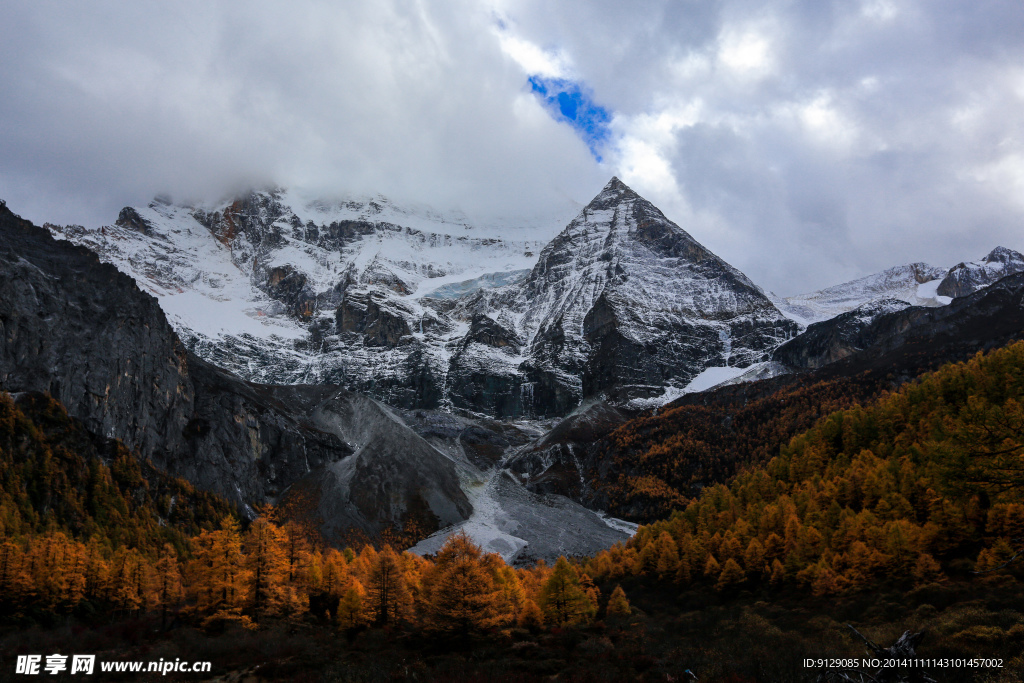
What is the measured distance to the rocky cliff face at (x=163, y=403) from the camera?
417 feet

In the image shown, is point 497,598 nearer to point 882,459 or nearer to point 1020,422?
point 1020,422

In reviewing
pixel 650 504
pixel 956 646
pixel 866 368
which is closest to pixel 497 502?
pixel 650 504

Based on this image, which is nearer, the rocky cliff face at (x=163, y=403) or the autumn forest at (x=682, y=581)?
the autumn forest at (x=682, y=581)

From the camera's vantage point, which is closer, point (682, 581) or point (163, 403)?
point (682, 581)

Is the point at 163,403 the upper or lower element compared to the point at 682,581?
upper

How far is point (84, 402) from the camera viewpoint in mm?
129625

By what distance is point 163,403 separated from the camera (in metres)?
152

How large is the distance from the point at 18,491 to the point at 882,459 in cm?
12588

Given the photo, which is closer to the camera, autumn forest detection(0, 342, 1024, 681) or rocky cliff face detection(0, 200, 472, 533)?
autumn forest detection(0, 342, 1024, 681)

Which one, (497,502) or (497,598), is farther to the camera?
(497,502)

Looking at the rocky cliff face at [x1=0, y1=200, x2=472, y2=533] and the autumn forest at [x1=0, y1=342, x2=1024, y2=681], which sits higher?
the rocky cliff face at [x1=0, y1=200, x2=472, y2=533]

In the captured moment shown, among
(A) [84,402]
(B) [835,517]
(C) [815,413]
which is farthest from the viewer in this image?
(C) [815,413]

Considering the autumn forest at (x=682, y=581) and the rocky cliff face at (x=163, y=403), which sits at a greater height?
the rocky cliff face at (x=163, y=403)

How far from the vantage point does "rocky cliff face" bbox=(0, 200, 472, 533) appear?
127 metres
